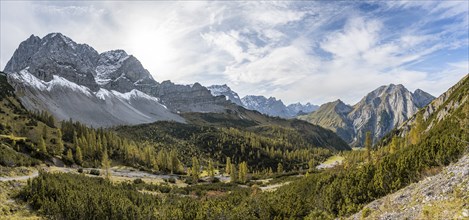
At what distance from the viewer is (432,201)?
2531 centimetres

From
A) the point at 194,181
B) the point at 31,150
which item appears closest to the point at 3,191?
the point at 31,150

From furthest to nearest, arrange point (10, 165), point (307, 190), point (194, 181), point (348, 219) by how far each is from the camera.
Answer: point (194, 181)
point (10, 165)
point (307, 190)
point (348, 219)

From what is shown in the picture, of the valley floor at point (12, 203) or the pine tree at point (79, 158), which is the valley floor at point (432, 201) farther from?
the pine tree at point (79, 158)

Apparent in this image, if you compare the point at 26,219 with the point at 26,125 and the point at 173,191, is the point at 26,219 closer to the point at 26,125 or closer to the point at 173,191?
the point at 173,191

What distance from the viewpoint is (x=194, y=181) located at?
143750mm

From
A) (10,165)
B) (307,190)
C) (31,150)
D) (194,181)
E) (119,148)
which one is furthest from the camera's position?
(119,148)

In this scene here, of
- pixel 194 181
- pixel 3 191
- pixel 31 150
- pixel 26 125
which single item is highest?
pixel 26 125

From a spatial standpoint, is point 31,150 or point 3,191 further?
point 31,150

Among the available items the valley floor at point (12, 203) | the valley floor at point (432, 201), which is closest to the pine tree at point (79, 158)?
the valley floor at point (12, 203)

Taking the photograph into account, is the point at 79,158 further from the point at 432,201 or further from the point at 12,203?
the point at 432,201

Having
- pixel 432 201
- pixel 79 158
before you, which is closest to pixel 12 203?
pixel 432 201

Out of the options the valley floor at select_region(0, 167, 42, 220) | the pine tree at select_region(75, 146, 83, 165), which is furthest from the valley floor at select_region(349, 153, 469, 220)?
the pine tree at select_region(75, 146, 83, 165)

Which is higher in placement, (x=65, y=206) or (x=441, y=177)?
(x=441, y=177)

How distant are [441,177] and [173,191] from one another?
8409 cm
